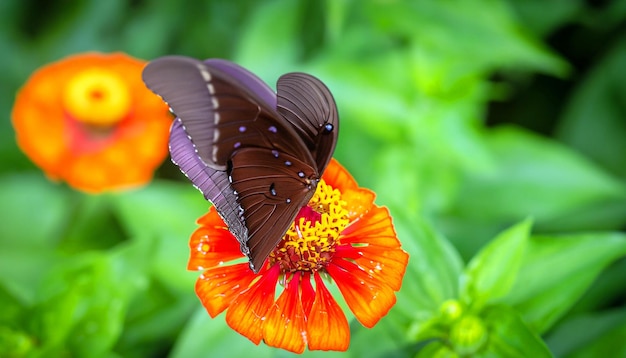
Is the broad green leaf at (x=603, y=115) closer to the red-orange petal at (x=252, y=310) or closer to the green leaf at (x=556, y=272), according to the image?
the green leaf at (x=556, y=272)

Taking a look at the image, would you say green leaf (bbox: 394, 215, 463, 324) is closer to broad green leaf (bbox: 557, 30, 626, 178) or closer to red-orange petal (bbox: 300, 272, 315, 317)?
red-orange petal (bbox: 300, 272, 315, 317)

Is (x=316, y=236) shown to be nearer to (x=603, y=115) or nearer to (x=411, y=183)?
(x=411, y=183)

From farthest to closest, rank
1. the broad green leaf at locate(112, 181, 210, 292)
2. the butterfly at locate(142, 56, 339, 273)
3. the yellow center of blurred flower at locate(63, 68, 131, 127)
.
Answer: the yellow center of blurred flower at locate(63, 68, 131, 127) → the broad green leaf at locate(112, 181, 210, 292) → the butterfly at locate(142, 56, 339, 273)

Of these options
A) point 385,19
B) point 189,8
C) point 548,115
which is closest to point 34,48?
point 189,8

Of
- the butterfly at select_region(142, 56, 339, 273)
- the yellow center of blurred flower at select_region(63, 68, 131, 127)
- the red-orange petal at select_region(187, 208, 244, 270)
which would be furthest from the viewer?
the yellow center of blurred flower at select_region(63, 68, 131, 127)

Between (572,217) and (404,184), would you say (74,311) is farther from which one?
(572,217)

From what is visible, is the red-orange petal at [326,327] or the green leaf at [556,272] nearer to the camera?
the red-orange petal at [326,327]

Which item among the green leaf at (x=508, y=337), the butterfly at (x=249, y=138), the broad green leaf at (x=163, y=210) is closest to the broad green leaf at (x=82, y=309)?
the broad green leaf at (x=163, y=210)

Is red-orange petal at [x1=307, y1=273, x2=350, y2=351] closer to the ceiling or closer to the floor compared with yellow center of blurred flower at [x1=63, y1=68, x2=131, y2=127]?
closer to the ceiling

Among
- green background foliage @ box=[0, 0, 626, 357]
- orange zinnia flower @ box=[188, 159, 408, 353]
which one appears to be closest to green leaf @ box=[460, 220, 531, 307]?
green background foliage @ box=[0, 0, 626, 357]
